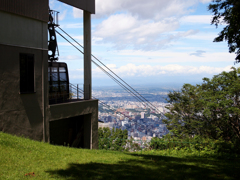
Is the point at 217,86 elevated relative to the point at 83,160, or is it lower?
elevated

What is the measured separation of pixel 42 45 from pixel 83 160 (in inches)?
243

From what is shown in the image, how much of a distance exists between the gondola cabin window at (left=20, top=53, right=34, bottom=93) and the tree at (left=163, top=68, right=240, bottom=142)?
51.8ft

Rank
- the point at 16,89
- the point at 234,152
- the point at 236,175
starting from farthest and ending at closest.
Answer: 1. the point at 234,152
2. the point at 16,89
3. the point at 236,175

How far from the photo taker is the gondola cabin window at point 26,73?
11113 mm

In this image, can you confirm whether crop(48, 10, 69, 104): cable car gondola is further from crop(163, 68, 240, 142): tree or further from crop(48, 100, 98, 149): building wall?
crop(163, 68, 240, 142): tree

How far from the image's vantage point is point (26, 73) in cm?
1132

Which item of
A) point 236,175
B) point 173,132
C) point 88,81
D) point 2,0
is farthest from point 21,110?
point 173,132

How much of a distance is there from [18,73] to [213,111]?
63.4 feet

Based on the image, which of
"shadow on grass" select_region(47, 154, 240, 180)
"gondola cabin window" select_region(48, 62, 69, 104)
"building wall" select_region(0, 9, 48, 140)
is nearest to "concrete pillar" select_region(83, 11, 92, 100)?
"gondola cabin window" select_region(48, 62, 69, 104)

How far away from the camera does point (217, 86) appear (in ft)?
84.3

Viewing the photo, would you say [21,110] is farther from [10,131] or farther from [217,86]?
[217,86]

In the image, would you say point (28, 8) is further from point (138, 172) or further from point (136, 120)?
point (136, 120)

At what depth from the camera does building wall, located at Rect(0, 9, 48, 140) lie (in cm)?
1035

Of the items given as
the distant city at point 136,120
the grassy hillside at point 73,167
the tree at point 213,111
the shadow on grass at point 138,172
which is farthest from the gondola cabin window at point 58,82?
the tree at point 213,111
